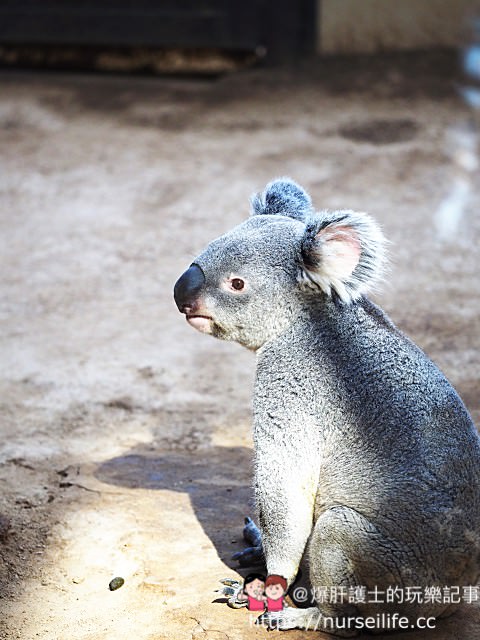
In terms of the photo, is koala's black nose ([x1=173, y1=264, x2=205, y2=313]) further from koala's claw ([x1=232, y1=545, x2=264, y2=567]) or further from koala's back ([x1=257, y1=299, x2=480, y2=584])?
koala's claw ([x1=232, y1=545, x2=264, y2=567])

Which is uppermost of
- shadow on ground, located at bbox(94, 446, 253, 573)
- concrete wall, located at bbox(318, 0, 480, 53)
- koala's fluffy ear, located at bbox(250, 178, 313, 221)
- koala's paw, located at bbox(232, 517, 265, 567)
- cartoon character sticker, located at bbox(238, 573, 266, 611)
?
koala's fluffy ear, located at bbox(250, 178, 313, 221)

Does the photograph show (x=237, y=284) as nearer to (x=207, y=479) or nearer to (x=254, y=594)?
(x=254, y=594)

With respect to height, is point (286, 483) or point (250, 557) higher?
point (286, 483)

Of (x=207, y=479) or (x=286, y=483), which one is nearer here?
(x=286, y=483)

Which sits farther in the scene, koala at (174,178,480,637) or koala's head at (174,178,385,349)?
koala's head at (174,178,385,349)

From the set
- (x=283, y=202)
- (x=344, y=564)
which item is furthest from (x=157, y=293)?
(x=344, y=564)

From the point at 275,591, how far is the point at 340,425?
2.04 feet

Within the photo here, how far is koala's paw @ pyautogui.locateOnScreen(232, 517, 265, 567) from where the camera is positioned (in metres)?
3.46

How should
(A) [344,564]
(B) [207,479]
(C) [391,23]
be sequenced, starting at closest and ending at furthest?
(A) [344,564] < (B) [207,479] < (C) [391,23]

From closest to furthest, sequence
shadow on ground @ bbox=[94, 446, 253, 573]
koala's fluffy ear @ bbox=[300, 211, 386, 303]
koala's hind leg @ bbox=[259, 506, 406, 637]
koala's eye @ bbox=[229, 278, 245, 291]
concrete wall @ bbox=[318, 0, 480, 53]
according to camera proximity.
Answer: koala's hind leg @ bbox=[259, 506, 406, 637]
koala's fluffy ear @ bbox=[300, 211, 386, 303]
koala's eye @ bbox=[229, 278, 245, 291]
shadow on ground @ bbox=[94, 446, 253, 573]
concrete wall @ bbox=[318, 0, 480, 53]

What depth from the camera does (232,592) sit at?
327 centimetres

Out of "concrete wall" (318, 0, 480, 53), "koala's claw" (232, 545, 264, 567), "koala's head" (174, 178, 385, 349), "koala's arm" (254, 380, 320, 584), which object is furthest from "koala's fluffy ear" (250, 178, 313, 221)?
"concrete wall" (318, 0, 480, 53)

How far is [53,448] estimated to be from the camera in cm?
444

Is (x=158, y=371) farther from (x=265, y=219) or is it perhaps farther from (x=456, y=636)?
(x=456, y=636)
